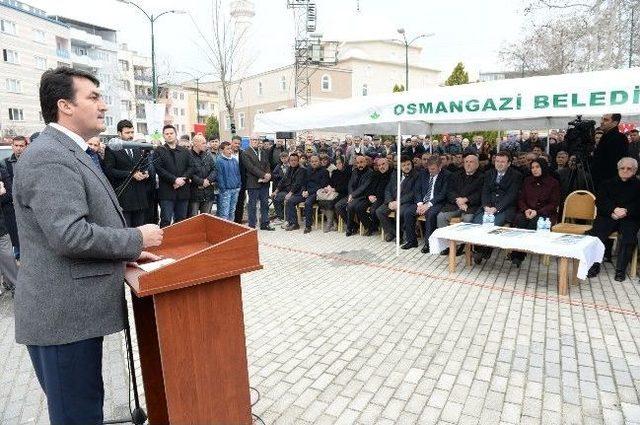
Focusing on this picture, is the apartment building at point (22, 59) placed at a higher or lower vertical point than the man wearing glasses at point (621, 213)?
higher

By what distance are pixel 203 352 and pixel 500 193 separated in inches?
237

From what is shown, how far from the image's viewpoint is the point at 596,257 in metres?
5.52

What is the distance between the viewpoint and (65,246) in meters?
1.66

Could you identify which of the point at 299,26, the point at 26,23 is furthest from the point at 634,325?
the point at 26,23

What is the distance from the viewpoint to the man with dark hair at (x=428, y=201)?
755 centimetres

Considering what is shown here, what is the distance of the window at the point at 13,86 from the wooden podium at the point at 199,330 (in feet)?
155

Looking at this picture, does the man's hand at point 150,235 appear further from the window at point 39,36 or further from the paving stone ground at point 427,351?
the window at point 39,36

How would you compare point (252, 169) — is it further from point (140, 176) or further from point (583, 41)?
point (583, 41)

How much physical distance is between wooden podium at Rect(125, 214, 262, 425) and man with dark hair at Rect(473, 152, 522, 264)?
5241 millimetres

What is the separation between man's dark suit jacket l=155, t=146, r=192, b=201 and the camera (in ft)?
24.6

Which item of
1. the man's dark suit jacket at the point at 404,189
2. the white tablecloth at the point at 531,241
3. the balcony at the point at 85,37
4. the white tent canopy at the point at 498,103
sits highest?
the balcony at the point at 85,37

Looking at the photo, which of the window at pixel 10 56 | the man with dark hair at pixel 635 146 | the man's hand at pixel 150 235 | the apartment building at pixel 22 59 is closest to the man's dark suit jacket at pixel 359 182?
the man with dark hair at pixel 635 146

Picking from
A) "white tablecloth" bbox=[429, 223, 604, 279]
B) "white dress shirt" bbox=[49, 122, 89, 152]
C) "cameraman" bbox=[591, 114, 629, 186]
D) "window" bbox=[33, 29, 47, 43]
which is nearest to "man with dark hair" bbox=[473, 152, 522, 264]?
"white tablecloth" bbox=[429, 223, 604, 279]

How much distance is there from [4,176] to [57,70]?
16.9 ft
